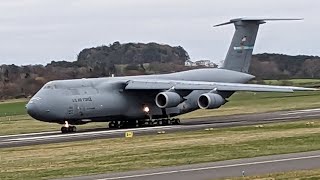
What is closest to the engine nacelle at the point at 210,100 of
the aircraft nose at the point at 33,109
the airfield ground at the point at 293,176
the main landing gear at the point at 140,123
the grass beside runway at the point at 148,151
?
the main landing gear at the point at 140,123

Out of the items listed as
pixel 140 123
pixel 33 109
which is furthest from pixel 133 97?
pixel 33 109

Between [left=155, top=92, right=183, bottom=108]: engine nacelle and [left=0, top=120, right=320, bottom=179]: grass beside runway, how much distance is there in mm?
11199

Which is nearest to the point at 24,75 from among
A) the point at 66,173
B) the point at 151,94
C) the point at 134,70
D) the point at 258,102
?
the point at 134,70

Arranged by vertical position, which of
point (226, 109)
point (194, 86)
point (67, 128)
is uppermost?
point (194, 86)

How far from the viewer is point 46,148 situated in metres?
31.7

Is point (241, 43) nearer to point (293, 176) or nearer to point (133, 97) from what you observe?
point (133, 97)

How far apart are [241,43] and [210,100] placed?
961 cm

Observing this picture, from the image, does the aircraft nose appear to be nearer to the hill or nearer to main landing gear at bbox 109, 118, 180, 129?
main landing gear at bbox 109, 118, 180, 129

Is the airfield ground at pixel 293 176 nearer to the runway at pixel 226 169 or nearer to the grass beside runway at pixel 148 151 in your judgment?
the runway at pixel 226 169

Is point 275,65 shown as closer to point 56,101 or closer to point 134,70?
point 134,70

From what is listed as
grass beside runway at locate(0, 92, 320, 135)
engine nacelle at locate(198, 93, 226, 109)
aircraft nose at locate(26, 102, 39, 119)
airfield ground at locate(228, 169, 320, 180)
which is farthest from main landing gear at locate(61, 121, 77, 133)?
airfield ground at locate(228, 169, 320, 180)

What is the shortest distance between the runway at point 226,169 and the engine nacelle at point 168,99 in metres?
24.1

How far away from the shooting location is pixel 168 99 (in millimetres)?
47188

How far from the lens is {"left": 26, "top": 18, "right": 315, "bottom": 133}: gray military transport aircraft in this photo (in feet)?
145
